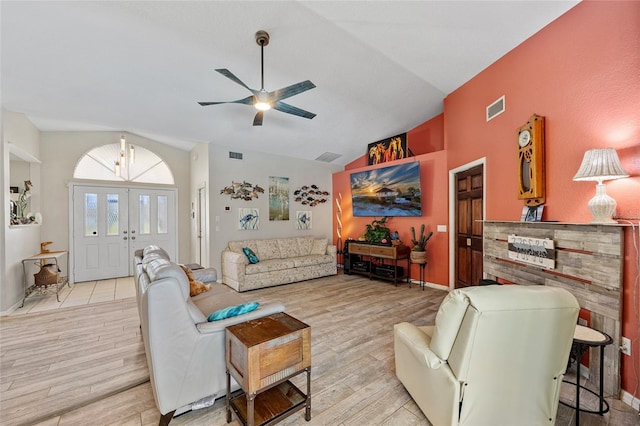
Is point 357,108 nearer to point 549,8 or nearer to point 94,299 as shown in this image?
point 549,8

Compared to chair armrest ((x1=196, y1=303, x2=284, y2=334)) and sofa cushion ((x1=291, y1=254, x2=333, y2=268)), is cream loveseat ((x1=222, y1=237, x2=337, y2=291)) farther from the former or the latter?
chair armrest ((x1=196, y1=303, x2=284, y2=334))

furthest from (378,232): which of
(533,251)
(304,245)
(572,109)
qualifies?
(572,109)

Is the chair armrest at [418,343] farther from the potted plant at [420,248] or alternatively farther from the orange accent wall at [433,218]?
the orange accent wall at [433,218]

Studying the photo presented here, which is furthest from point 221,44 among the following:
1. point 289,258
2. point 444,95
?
point 289,258

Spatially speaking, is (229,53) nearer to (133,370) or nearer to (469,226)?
(133,370)

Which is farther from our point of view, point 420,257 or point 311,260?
point 311,260

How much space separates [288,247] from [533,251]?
14.6 ft

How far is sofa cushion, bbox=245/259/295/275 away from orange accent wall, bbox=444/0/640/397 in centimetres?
362

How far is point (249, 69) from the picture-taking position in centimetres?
340

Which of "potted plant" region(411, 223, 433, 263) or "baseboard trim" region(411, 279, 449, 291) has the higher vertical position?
"potted plant" region(411, 223, 433, 263)

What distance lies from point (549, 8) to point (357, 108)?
2.69m

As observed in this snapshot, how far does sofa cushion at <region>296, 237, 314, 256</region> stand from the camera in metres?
6.20

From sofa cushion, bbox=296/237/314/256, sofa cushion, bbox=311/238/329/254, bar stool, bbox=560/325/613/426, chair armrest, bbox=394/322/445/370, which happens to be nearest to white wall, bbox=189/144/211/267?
sofa cushion, bbox=296/237/314/256

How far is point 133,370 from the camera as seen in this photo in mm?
2371
